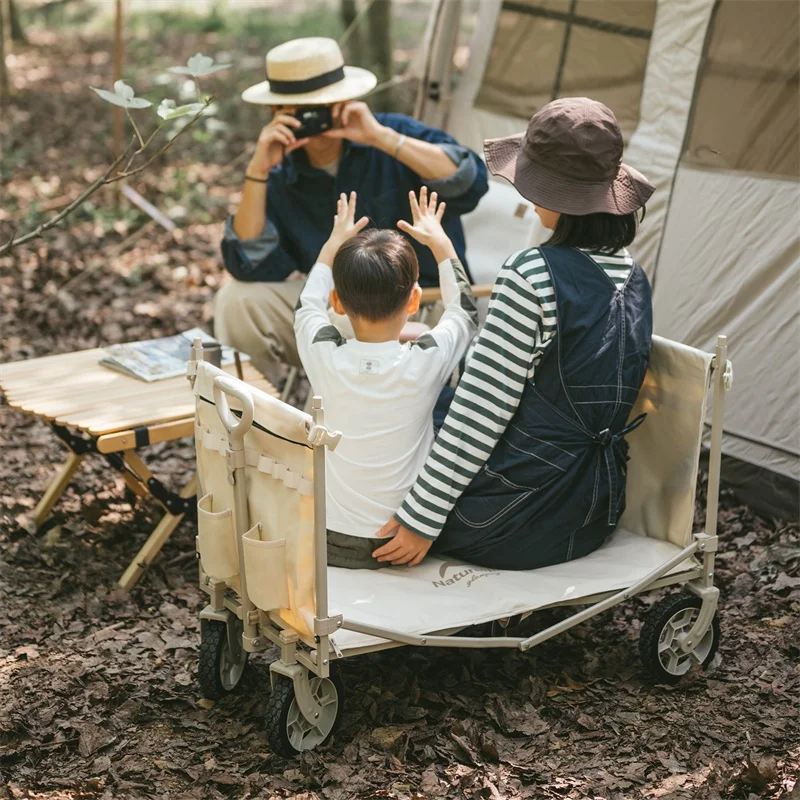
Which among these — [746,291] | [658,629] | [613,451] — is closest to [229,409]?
[613,451]

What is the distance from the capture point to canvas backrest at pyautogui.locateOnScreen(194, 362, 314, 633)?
2.25 metres

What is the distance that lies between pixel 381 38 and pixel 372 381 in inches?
235

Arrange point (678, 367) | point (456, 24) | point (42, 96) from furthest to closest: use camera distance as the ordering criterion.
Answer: point (42, 96)
point (456, 24)
point (678, 367)

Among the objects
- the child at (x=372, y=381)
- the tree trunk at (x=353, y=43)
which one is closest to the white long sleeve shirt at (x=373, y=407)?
the child at (x=372, y=381)

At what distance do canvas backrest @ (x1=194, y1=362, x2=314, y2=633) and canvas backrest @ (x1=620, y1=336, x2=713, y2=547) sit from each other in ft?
3.74

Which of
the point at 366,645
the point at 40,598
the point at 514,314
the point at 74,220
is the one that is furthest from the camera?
the point at 74,220

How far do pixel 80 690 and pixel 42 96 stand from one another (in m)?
8.56

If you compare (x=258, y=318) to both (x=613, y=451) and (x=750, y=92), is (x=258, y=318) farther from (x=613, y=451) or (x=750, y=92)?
(x=750, y=92)

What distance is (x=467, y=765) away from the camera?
2.53 m

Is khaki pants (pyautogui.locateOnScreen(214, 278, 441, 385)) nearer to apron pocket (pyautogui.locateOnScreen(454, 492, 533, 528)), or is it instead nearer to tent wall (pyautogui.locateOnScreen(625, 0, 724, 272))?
tent wall (pyautogui.locateOnScreen(625, 0, 724, 272))

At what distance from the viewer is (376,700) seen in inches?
108

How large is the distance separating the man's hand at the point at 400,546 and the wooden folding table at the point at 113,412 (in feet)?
2.93

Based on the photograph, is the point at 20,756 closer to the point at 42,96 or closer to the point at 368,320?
the point at 368,320

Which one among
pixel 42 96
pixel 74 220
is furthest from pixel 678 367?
pixel 42 96
